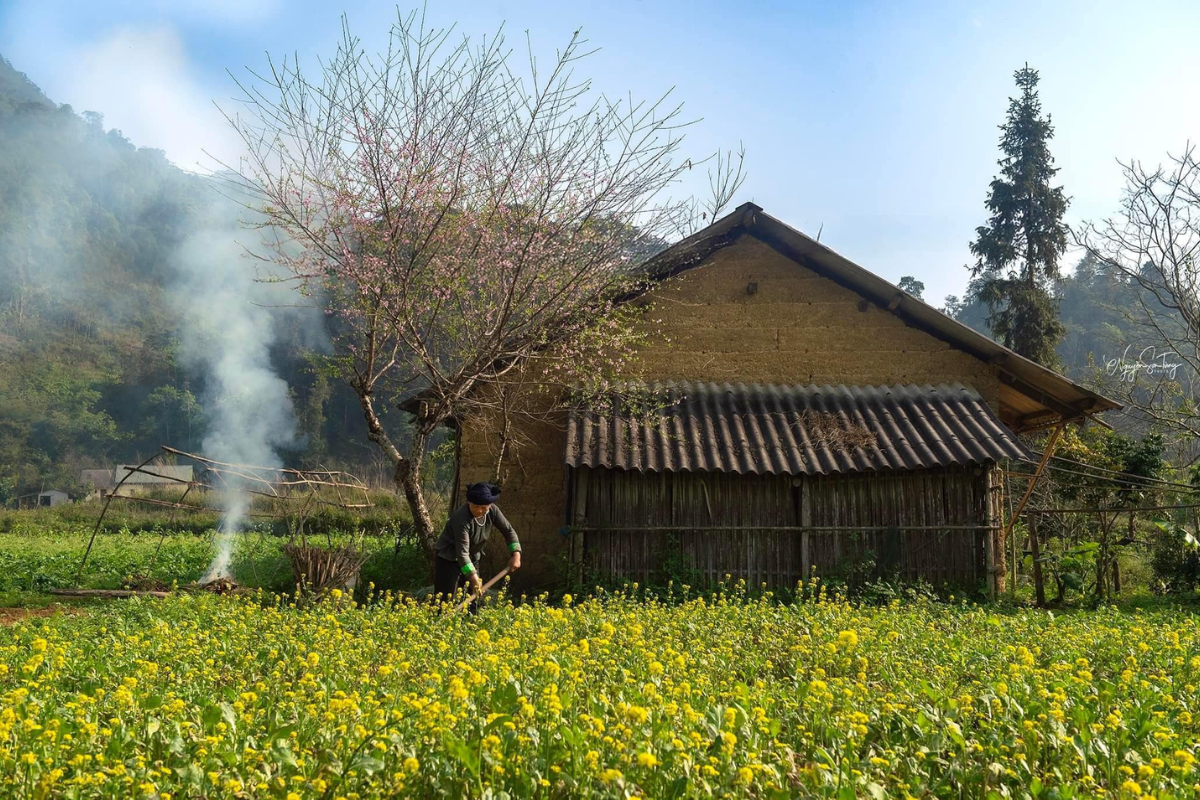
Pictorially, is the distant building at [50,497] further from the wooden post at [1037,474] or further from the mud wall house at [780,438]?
the wooden post at [1037,474]

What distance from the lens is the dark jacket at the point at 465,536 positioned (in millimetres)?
8883

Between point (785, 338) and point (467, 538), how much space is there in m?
6.21

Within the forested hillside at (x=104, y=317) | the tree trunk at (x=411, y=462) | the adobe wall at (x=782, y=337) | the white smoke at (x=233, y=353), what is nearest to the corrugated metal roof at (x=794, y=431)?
the adobe wall at (x=782, y=337)

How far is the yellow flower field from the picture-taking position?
3295mm

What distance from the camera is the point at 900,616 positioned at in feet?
26.6

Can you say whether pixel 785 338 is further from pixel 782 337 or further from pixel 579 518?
pixel 579 518

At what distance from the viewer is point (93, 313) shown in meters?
59.9

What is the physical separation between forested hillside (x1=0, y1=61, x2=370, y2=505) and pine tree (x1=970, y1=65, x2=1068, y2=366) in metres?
25.1

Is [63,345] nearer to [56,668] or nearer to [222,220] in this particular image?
[222,220]

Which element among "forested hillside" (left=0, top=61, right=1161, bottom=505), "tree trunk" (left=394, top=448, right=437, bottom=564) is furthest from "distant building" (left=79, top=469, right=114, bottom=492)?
"tree trunk" (left=394, top=448, right=437, bottom=564)

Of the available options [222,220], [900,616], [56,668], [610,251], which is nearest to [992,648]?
[900,616]

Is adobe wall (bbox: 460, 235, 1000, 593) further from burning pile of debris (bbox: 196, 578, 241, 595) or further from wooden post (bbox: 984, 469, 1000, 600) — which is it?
burning pile of debris (bbox: 196, 578, 241, 595)

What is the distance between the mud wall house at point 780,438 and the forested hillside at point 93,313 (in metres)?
24.1

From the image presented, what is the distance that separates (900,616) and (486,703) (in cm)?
495
